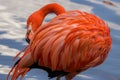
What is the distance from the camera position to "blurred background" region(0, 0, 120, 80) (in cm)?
719

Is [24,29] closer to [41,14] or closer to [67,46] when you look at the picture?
[41,14]

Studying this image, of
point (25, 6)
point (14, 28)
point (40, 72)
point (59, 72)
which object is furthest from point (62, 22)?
point (25, 6)

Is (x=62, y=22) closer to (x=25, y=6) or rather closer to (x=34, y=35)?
(x=34, y=35)

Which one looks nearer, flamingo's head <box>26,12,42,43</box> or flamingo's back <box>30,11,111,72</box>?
flamingo's back <box>30,11,111,72</box>

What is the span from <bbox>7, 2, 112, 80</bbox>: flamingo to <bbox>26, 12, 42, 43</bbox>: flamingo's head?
6.8 inches

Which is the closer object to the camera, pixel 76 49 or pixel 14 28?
pixel 76 49

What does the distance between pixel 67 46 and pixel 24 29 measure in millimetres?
2614

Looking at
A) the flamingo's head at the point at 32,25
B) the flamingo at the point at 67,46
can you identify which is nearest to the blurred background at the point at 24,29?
the flamingo's head at the point at 32,25

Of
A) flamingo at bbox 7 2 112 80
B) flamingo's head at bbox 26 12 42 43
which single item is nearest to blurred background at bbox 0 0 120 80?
flamingo's head at bbox 26 12 42 43

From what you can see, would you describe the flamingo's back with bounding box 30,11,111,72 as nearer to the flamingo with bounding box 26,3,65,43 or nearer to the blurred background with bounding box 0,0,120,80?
the flamingo with bounding box 26,3,65,43

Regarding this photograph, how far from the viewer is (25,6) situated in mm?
8773

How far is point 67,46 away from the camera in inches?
219

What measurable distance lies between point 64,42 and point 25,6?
3.31m

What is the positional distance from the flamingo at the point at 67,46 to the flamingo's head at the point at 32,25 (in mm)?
171
